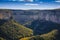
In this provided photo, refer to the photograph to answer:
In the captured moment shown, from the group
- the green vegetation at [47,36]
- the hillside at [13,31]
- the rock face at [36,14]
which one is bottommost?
the green vegetation at [47,36]

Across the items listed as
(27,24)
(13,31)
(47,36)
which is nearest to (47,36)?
(47,36)

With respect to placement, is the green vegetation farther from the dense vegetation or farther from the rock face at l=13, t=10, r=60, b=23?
the rock face at l=13, t=10, r=60, b=23

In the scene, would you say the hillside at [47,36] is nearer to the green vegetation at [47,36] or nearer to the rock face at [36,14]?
the green vegetation at [47,36]

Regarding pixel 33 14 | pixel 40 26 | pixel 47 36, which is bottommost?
pixel 47 36

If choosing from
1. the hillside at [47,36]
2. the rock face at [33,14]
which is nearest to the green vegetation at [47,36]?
the hillside at [47,36]

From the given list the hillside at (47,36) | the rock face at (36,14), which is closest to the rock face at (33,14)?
the rock face at (36,14)

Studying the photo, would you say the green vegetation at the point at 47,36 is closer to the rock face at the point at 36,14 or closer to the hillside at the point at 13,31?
the hillside at the point at 13,31

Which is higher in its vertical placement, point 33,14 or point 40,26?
point 33,14

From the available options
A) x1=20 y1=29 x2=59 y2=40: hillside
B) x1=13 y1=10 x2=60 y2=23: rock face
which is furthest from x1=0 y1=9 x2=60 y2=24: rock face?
x1=20 y1=29 x2=59 y2=40: hillside

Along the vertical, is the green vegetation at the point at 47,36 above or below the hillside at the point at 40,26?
below

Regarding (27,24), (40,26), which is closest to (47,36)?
(40,26)

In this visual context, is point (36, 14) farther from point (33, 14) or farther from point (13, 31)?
point (13, 31)
